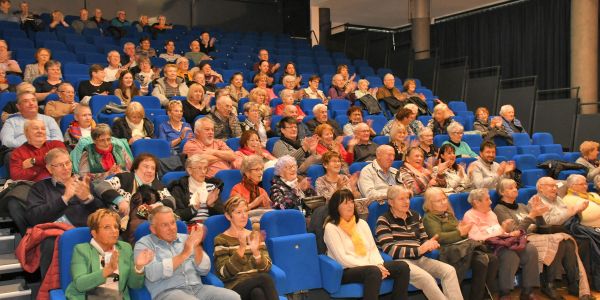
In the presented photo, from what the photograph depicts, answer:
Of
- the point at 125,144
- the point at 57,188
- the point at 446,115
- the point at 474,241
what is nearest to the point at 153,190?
the point at 57,188

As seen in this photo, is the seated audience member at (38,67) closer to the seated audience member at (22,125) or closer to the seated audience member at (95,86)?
the seated audience member at (95,86)

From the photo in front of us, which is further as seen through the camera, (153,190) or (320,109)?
(320,109)

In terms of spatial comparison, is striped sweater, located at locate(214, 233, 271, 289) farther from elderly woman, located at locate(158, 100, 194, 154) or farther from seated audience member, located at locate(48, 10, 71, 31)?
seated audience member, located at locate(48, 10, 71, 31)

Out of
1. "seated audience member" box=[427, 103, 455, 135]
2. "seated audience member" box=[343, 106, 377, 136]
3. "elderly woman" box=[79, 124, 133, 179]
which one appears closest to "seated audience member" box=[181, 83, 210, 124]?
"seated audience member" box=[343, 106, 377, 136]

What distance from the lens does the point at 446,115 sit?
6125 mm

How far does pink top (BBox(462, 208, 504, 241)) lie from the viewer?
4.00 metres

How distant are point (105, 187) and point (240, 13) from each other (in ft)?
25.9

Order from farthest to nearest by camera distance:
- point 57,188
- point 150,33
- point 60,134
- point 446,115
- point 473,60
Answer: point 473,60 < point 150,33 < point 446,115 < point 60,134 < point 57,188

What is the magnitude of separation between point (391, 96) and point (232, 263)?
448 cm

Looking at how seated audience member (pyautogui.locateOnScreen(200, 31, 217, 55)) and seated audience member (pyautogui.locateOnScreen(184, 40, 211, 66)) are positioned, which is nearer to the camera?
seated audience member (pyautogui.locateOnScreen(184, 40, 211, 66))

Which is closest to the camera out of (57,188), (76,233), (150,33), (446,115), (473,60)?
(76,233)

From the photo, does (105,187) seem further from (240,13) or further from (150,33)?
(240,13)

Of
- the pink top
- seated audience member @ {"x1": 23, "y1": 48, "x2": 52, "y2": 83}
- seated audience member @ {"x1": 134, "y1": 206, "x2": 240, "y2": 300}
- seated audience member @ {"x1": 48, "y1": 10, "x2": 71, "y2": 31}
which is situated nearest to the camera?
seated audience member @ {"x1": 134, "y1": 206, "x2": 240, "y2": 300}

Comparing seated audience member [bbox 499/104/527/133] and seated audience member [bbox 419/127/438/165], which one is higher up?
seated audience member [bbox 499/104/527/133]
